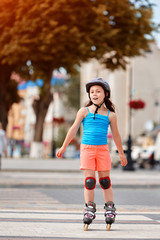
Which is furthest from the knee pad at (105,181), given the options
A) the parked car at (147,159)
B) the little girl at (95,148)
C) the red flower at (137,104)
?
the parked car at (147,159)

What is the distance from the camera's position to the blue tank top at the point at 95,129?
6.87m

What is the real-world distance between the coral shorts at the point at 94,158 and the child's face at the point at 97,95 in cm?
54

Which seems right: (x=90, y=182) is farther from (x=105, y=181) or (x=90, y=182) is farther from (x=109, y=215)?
(x=109, y=215)

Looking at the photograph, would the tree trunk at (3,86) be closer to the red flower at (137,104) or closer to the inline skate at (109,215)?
the red flower at (137,104)

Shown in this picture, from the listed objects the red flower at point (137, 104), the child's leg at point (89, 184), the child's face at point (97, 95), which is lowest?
the child's leg at point (89, 184)

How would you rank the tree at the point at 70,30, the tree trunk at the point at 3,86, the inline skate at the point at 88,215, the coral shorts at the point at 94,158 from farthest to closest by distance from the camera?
the tree trunk at the point at 3,86, the tree at the point at 70,30, the coral shorts at the point at 94,158, the inline skate at the point at 88,215

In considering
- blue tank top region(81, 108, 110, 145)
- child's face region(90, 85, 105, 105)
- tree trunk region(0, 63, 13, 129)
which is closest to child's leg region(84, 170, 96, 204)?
blue tank top region(81, 108, 110, 145)

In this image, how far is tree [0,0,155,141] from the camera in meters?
27.5

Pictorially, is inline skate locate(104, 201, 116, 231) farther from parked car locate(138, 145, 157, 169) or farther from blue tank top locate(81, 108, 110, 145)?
parked car locate(138, 145, 157, 169)

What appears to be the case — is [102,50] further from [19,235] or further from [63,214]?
[19,235]

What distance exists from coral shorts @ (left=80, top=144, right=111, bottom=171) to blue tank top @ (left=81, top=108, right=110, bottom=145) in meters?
0.07

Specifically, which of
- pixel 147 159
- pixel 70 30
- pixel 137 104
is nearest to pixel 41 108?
pixel 147 159

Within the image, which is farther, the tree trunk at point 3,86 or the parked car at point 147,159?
the tree trunk at point 3,86

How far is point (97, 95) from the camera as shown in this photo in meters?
7.04
